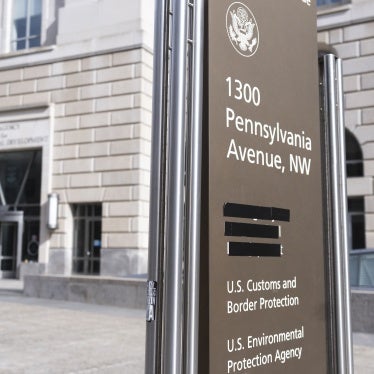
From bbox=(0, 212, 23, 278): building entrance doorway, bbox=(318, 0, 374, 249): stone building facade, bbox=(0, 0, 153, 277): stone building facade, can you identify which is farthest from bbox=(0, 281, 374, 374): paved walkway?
bbox=(0, 212, 23, 278): building entrance doorway

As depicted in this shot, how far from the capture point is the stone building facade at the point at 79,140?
20.8 meters

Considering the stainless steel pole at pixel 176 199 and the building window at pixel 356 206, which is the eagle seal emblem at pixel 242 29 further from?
the building window at pixel 356 206

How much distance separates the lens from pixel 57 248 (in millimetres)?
21531

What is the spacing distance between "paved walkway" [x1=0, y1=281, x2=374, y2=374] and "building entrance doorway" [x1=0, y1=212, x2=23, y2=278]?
10.7m

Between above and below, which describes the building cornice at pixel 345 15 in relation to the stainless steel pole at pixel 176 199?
above

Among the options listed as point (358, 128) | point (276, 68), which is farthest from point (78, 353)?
point (358, 128)

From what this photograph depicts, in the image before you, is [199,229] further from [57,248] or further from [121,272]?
[57,248]

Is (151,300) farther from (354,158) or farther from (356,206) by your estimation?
(354,158)

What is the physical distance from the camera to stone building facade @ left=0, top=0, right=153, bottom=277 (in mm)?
20812

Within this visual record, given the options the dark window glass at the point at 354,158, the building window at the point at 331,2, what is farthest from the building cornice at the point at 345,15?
the dark window glass at the point at 354,158

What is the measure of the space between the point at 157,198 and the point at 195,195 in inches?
6.0

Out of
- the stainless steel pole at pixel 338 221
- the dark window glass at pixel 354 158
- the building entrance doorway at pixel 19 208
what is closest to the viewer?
the stainless steel pole at pixel 338 221

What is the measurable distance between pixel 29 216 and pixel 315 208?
21241 millimetres

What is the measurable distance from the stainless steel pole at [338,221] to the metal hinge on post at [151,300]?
4.15ft
